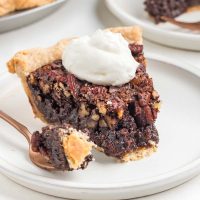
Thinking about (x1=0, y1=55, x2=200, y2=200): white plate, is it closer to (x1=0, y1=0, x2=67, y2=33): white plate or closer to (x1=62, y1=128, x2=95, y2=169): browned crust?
(x1=62, y1=128, x2=95, y2=169): browned crust

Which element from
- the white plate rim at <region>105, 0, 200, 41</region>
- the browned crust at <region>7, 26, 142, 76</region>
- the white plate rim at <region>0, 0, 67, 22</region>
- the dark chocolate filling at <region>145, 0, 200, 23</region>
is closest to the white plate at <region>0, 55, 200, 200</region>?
the browned crust at <region>7, 26, 142, 76</region>

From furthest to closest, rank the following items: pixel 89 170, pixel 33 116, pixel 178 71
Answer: pixel 178 71, pixel 33 116, pixel 89 170

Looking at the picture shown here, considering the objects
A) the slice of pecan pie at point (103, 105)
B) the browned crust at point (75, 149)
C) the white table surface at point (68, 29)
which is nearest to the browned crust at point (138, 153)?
the slice of pecan pie at point (103, 105)

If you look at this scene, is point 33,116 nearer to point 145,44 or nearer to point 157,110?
point 157,110

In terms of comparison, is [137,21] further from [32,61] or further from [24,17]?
[32,61]

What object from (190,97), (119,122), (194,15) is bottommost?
(194,15)

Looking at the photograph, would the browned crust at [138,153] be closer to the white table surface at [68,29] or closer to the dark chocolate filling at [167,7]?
the white table surface at [68,29]

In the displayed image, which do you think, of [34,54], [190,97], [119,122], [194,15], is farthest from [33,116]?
[194,15]
